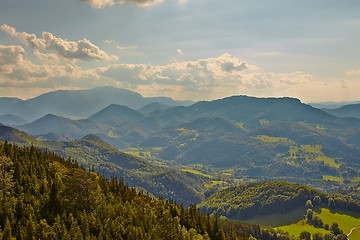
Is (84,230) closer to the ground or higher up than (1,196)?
closer to the ground

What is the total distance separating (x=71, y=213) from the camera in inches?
5084

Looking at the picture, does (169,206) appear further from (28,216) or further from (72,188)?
(28,216)

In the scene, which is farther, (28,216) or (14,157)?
(14,157)

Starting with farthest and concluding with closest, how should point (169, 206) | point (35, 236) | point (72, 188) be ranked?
point (169, 206), point (72, 188), point (35, 236)

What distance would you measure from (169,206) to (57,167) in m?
60.8

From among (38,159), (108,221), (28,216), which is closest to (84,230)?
(108,221)

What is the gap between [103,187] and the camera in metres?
183

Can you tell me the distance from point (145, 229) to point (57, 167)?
64668mm

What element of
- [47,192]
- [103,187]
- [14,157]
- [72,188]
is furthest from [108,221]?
[14,157]

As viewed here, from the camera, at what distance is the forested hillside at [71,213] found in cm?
11638

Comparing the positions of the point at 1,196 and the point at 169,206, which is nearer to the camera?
the point at 1,196

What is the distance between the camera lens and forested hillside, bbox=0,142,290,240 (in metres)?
116

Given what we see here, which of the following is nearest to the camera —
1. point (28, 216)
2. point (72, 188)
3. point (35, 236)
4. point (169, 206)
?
point (35, 236)

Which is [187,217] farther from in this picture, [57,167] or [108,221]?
[57,167]
